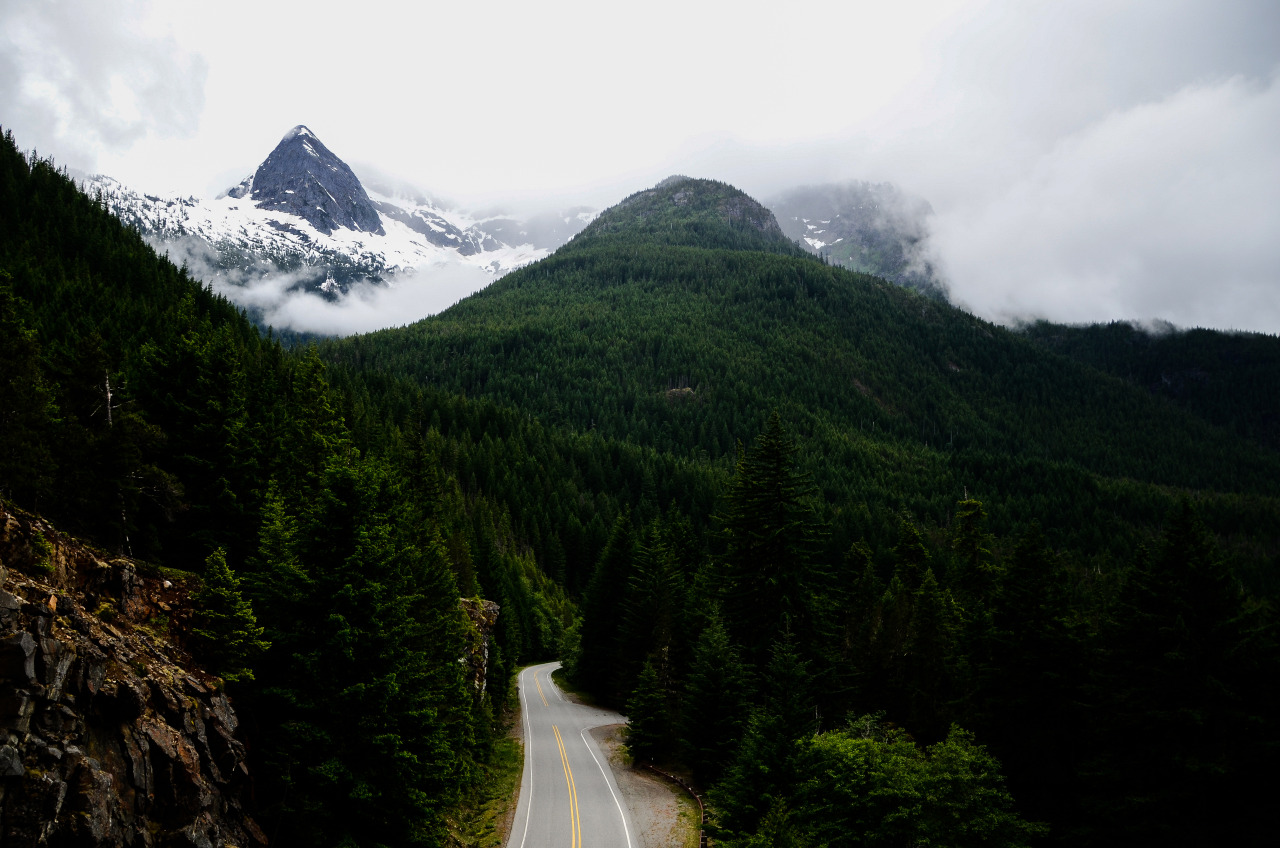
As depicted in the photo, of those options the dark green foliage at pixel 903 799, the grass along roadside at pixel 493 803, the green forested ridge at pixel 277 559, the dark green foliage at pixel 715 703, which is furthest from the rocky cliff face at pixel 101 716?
the dark green foliage at pixel 715 703

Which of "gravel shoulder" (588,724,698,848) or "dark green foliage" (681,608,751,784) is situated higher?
"dark green foliage" (681,608,751,784)

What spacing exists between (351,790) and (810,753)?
493 inches

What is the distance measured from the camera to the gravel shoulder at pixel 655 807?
23.0 m

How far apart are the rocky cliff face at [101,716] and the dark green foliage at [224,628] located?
0.52 m

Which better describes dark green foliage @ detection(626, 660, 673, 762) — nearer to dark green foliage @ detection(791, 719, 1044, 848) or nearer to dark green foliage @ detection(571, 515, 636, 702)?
dark green foliage @ detection(791, 719, 1044, 848)

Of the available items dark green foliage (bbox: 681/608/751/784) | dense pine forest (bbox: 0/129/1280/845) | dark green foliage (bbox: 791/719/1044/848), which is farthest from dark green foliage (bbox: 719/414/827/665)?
dark green foliage (bbox: 791/719/1044/848)

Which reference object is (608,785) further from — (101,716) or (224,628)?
(101,716)

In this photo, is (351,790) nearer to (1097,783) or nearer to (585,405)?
(1097,783)

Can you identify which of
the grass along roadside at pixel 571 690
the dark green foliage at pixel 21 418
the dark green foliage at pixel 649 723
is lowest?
the grass along roadside at pixel 571 690

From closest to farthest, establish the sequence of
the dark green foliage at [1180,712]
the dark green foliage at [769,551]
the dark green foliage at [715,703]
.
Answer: the dark green foliage at [1180,712]
the dark green foliage at [715,703]
the dark green foliage at [769,551]

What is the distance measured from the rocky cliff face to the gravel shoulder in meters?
14.2

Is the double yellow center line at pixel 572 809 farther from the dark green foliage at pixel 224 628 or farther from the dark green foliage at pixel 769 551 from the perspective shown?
the dark green foliage at pixel 224 628

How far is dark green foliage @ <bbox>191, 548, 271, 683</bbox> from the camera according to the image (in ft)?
47.7

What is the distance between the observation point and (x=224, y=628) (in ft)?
48.2
